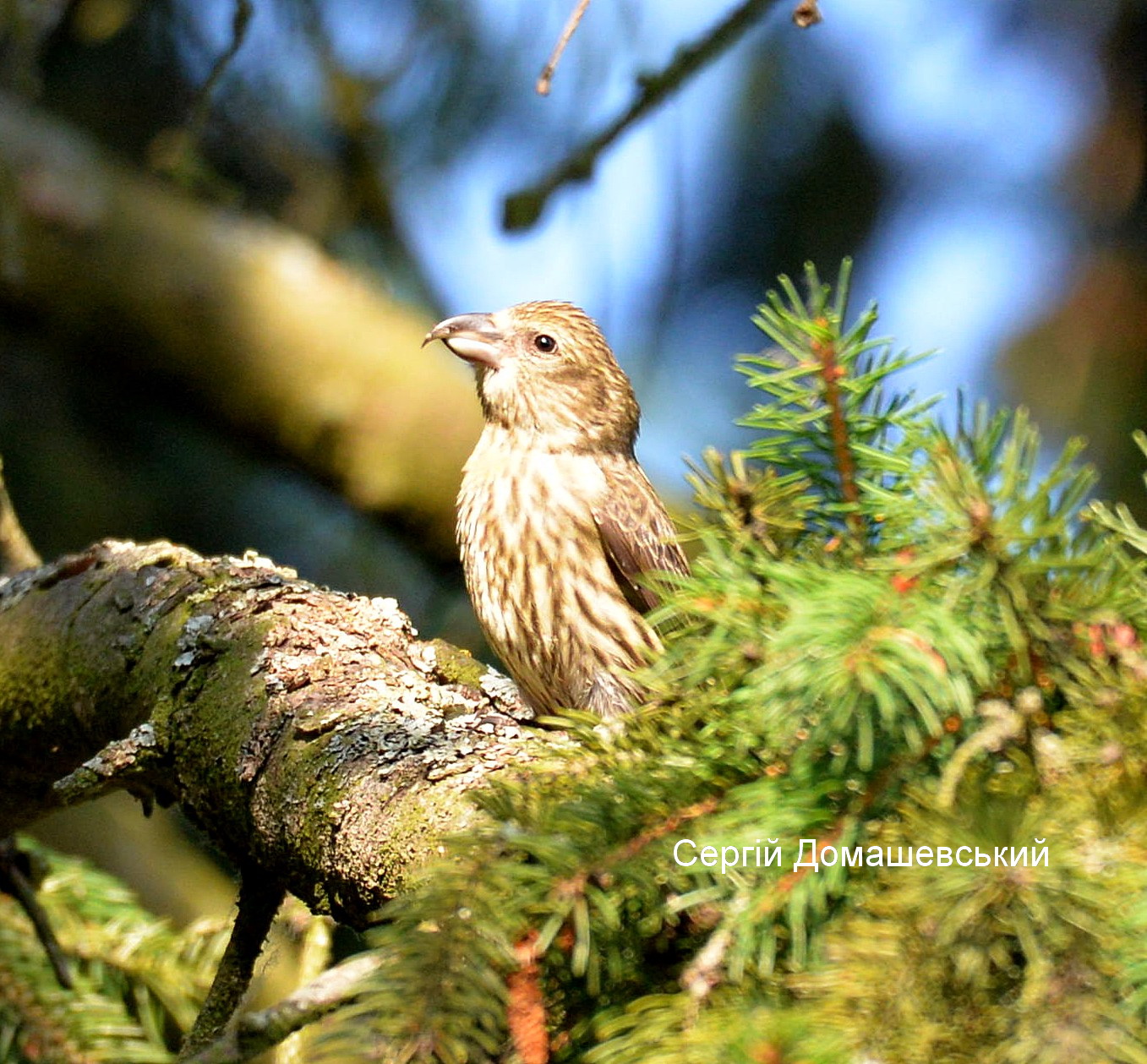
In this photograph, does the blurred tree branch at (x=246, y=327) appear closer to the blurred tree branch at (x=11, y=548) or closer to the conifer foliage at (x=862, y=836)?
the blurred tree branch at (x=11, y=548)

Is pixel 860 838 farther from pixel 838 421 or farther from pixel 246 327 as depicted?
pixel 246 327

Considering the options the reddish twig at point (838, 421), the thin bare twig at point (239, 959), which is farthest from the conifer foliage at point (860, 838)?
the thin bare twig at point (239, 959)

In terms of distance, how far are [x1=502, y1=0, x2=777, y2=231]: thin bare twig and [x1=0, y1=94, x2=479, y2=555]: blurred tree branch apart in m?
1.01

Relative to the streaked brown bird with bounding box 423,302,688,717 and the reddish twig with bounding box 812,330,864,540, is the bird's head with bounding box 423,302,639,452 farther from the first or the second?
the reddish twig with bounding box 812,330,864,540

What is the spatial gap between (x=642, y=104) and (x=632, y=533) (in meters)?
1.83

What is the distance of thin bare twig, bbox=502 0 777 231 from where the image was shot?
457 cm

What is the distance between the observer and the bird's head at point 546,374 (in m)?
4.24

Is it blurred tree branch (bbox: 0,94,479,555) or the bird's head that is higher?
blurred tree branch (bbox: 0,94,479,555)

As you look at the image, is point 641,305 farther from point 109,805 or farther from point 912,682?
point 912,682

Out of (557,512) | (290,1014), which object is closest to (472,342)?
(557,512)

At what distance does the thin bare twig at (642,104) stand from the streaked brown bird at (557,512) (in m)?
0.75

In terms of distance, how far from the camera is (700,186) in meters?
6.40

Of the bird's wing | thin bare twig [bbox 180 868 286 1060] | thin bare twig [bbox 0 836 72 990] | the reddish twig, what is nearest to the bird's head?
the bird's wing

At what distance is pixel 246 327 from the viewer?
5.74 metres
